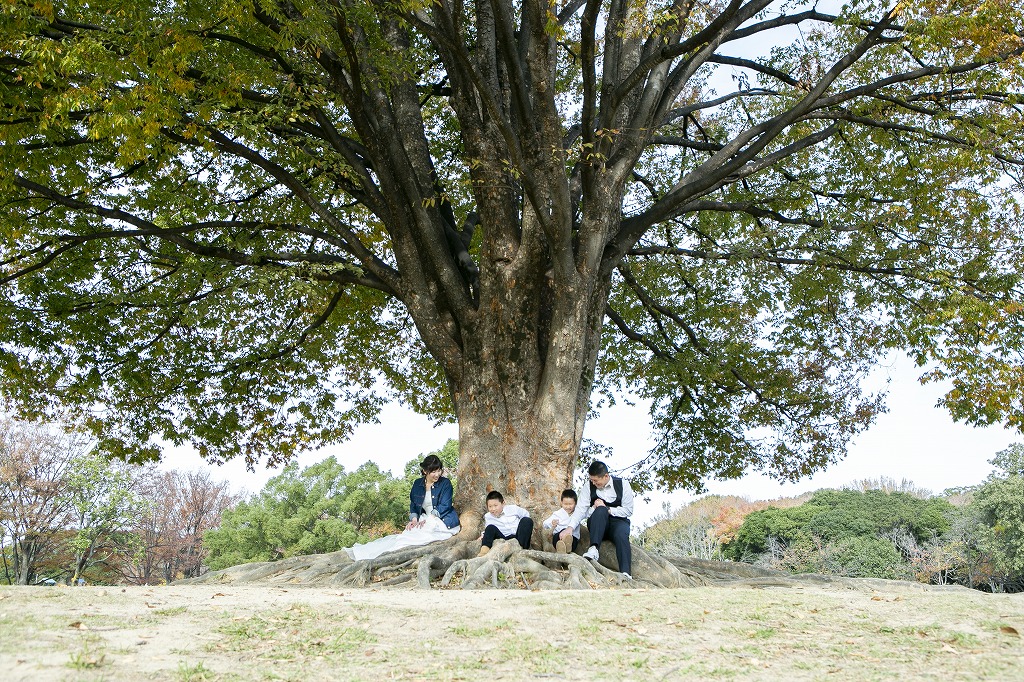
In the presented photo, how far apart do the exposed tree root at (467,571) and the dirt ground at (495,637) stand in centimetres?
149

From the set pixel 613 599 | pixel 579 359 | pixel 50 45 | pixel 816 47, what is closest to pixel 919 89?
pixel 816 47

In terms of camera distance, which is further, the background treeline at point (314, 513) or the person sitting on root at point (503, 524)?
the background treeline at point (314, 513)

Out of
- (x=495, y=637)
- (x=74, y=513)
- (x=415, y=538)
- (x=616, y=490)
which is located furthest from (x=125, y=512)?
(x=495, y=637)

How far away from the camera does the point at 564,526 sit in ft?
30.1

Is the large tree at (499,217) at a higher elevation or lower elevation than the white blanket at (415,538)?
higher

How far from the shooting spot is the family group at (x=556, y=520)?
29.5 ft

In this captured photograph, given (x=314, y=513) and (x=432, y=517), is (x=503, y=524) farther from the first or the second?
(x=314, y=513)

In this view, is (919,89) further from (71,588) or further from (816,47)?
(71,588)

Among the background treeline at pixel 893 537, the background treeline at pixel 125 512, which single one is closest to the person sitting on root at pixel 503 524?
the background treeline at pixel 893 537

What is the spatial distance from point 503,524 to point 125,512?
22326 mm

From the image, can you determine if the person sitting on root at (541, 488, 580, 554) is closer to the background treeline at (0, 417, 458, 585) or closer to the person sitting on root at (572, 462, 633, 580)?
the person sitting on root at (572, 462, 633, 580)

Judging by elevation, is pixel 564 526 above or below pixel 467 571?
above

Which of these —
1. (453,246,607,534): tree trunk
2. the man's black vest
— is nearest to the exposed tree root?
the man's black vest

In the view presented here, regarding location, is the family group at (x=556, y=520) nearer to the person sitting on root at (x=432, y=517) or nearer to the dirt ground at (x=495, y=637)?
the person sitting on root at (x=432, y=517)
